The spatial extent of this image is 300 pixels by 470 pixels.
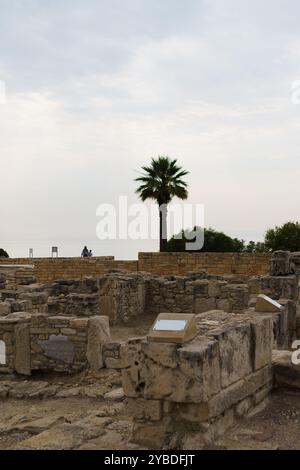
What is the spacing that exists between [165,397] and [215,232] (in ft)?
126

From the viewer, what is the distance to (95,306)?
1495 centimetres

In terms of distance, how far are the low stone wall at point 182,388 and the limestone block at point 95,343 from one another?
165 inches

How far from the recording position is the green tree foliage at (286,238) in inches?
1543

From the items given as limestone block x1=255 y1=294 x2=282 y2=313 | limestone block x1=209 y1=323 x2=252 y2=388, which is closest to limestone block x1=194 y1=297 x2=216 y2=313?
limestone block x1=255 y1=294 x2=282 y2=313

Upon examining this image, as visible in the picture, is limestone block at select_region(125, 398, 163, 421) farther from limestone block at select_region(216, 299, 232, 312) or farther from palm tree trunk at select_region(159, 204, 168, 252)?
palm tree trunk at select_region(159, 204, 168, 252)

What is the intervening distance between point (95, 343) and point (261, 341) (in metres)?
4.00

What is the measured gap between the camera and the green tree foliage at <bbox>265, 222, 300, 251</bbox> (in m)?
39.2

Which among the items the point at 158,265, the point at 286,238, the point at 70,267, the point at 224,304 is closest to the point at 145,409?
the point at 224,304

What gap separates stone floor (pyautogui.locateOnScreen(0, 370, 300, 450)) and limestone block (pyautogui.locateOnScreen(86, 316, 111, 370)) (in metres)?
0.20

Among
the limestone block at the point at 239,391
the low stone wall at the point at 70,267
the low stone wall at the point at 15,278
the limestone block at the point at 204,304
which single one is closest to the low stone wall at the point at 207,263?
the low stone wall at the point at 70,267

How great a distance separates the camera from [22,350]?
9828mm

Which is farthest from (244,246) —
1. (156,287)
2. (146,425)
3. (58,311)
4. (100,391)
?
(146,425)

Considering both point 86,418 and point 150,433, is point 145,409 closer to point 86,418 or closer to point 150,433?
point 150,433
